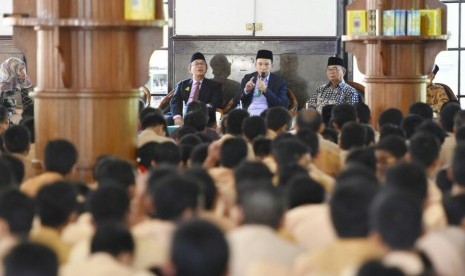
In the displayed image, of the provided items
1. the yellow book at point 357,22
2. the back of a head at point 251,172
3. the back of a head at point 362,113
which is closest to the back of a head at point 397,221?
the back of a head at point 251,172

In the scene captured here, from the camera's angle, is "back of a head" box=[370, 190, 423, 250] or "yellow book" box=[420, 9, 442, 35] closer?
"back of a head" box=[370, 190, 423, 250]

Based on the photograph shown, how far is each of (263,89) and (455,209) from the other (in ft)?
26.8

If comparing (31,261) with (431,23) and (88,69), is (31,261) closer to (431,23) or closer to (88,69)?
(88,69)

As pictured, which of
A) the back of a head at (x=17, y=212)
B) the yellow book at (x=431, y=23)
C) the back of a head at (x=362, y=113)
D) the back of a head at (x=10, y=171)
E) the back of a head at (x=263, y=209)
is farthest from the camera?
the yellow book at (x=431, y=23)

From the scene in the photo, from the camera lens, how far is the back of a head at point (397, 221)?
16.2ft

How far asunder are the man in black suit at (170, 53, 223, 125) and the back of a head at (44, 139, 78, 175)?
600 centimetres

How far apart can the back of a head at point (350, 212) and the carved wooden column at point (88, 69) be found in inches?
140

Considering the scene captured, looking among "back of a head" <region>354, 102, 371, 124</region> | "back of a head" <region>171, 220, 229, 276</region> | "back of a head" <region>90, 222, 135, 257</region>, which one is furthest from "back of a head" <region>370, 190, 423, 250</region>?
"back of a head" <region>354, 102, 371, 124</region>

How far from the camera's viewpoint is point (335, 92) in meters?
13.6

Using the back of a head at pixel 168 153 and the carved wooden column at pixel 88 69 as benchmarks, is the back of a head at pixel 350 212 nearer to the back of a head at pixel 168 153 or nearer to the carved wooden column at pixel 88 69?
the back of a head at pixel 168 153

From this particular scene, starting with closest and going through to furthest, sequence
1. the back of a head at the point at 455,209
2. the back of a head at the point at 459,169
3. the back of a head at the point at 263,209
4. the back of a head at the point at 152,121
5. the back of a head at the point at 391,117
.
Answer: the back of a head at the point at 263,209 < the back of a head at the point at 455,209 < the back of a head at the point at 459,169 < the back of a head at the point at 152,121 < the back of a head at the point at 391,117

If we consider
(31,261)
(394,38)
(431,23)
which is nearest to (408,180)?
(31,261)

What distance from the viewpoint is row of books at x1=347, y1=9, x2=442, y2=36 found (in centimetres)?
Result: 1193

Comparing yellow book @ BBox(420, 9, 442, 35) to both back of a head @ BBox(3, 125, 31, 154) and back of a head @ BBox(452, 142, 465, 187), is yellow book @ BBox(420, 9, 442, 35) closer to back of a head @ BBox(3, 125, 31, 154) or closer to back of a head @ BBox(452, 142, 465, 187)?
back of a head @ BBox(3, 125, 31, 154)
